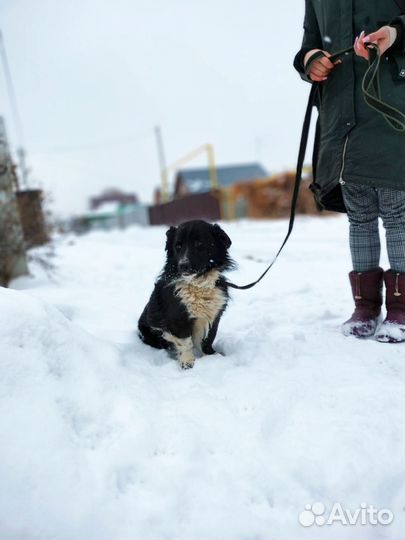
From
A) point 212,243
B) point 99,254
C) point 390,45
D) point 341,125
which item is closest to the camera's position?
point 390,45

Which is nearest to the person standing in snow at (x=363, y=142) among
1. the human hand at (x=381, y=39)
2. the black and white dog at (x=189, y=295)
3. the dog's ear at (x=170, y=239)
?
the human hand at (x=381, y=39)

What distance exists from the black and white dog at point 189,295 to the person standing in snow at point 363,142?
77 cm

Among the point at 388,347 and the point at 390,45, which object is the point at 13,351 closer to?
the point at 388,347

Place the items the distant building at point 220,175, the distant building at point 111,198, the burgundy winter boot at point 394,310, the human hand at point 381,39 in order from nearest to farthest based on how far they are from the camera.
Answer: the human hand at point 381,39
the burgundy winter boot at point 394,310
the distant building at point 220,175
the distant building at point 111,198

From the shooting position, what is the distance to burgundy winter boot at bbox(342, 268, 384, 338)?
247 cm

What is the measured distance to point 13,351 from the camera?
160 centimetres

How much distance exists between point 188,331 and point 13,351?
103cm

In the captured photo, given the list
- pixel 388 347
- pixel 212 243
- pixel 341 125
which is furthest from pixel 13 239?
pixel 388 347

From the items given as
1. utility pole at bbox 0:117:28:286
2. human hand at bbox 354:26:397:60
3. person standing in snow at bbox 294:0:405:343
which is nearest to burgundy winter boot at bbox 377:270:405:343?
person standing in snow at bbox 294:0:405:343

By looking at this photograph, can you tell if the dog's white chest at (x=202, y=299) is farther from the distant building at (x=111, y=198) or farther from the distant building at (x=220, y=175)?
the distant building at (x=111, y=198)

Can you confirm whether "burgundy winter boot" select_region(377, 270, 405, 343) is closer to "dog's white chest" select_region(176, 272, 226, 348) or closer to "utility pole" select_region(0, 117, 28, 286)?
"dog's white chest" select_region(176, 272, 226, 348)

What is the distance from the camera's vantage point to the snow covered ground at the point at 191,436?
4.13 ft

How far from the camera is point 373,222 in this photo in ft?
8.20

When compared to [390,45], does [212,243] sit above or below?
below
